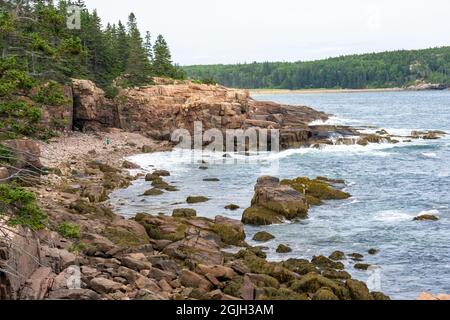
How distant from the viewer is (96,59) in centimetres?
7331

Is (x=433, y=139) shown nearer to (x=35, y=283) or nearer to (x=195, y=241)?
(x=195, y=241)

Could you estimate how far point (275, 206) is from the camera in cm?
3544

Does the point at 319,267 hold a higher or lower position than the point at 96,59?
lower

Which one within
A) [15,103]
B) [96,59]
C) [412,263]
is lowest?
[412,263]

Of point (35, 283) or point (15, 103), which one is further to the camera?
point (35, 283)

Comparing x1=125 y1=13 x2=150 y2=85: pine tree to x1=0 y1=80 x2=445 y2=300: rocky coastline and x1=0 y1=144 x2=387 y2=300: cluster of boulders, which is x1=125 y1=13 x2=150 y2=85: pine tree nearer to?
x1=0 y1=80 x2=445 y2=300: rocky coastline

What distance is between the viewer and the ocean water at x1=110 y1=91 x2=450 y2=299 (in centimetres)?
2747

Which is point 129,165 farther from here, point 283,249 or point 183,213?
point 283,249

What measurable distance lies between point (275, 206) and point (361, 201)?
28.4ft

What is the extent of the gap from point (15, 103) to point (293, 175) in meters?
38.9

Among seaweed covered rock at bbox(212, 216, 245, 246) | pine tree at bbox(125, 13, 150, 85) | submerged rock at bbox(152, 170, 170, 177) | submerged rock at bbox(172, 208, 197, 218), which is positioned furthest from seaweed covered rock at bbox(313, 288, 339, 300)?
pine tree at bbox(125, 13, 150, 85)
